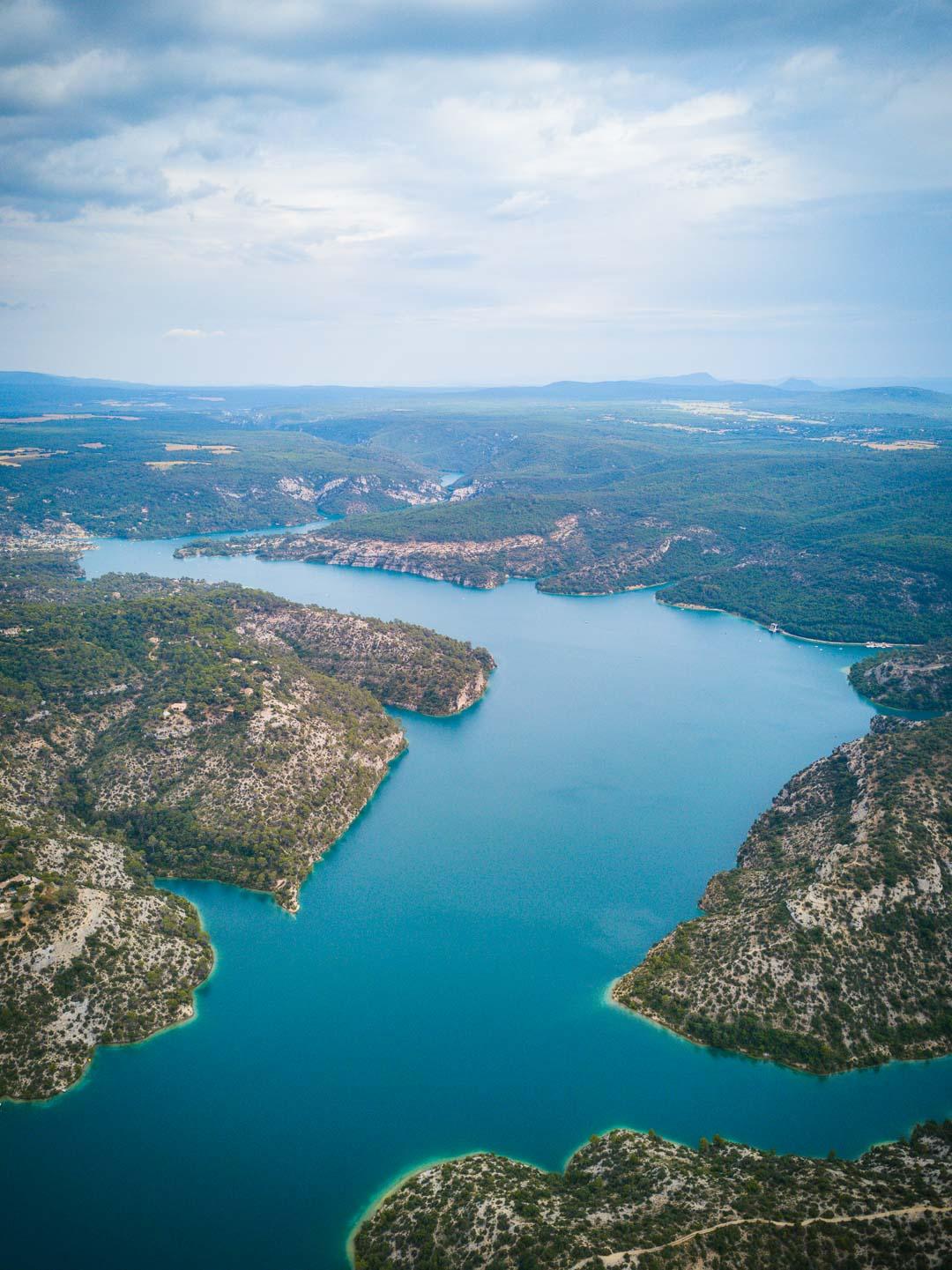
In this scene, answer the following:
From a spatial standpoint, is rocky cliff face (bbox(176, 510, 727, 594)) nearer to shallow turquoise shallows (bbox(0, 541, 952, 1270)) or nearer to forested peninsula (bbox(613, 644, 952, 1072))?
shallow turquoise shallows (bbox(0, 541, 952, 1270))

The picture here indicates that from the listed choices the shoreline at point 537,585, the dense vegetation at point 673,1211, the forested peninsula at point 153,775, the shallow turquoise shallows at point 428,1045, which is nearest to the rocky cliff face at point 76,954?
the forested peninsula at point 153,775

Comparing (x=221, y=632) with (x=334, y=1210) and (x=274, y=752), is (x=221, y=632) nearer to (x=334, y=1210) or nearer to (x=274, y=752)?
(x=274, y=752)

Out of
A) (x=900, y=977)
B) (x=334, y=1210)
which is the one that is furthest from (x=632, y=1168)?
(x=900, y=977)

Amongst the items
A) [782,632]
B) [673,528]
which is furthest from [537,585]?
[782,632]

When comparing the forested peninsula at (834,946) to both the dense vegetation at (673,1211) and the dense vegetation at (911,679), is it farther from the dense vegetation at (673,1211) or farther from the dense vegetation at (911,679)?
the dense vegetation at (911,679)

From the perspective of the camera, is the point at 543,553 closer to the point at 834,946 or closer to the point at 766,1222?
the point at 834,946

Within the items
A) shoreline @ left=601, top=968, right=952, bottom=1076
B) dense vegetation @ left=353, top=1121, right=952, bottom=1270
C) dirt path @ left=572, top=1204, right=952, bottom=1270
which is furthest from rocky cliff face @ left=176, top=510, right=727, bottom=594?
dirt path @ left=572, top=1204, right=952, bottom=1270

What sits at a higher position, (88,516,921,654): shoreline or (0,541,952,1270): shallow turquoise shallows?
(88,516,921,654): shoreline
